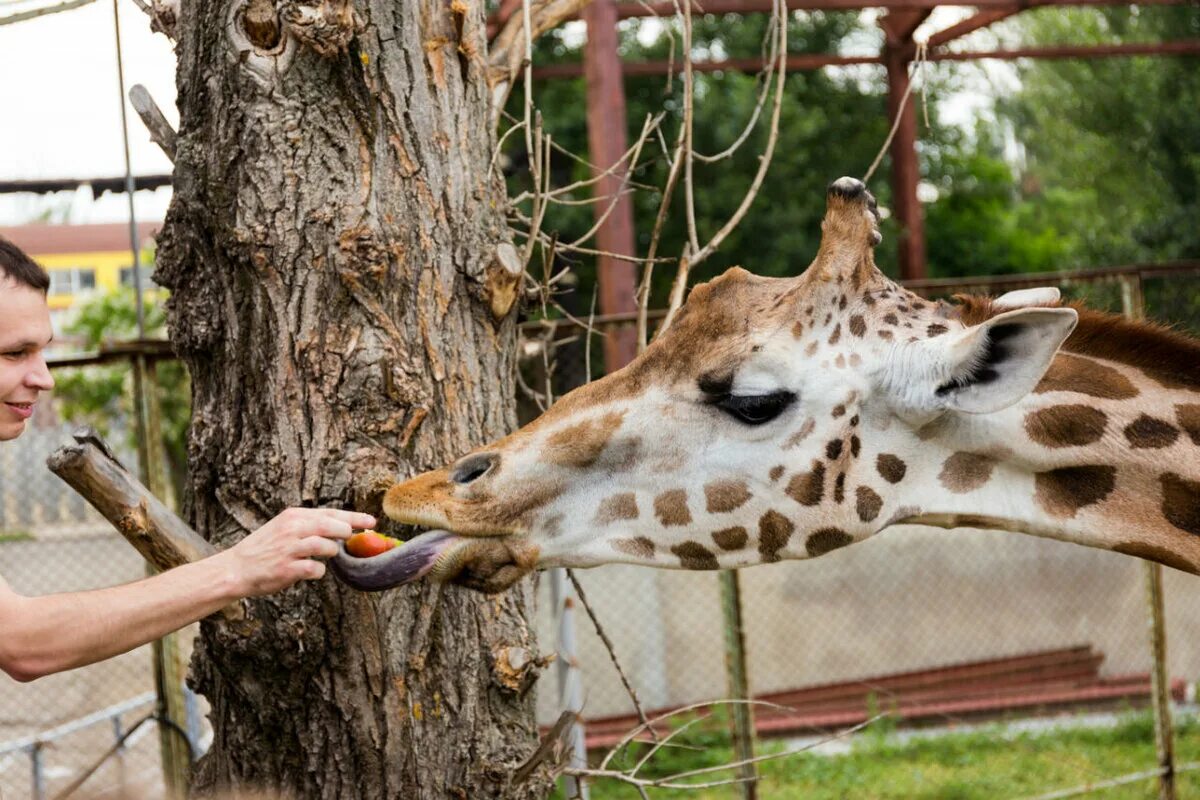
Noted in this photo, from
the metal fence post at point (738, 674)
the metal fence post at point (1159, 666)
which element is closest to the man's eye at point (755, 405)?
the metal fence post at point (738, 674)

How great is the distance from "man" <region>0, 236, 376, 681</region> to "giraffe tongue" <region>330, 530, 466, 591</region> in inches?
1.6

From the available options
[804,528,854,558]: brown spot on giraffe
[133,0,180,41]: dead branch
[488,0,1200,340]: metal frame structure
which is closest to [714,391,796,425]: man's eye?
[804,528,854,558]: brown spot on giraffe

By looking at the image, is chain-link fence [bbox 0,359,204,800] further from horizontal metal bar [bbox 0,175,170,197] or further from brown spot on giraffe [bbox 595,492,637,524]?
brown spot on giraffe [bbox 595,492,637,524]

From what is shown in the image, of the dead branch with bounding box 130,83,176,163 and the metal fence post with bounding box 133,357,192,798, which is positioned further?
the metal fence post with bounding box 133,357,192,798

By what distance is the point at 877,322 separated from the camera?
262 centimetres

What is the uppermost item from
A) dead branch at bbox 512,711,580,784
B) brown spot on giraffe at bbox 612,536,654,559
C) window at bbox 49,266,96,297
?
window at bbox 49,266,96,297

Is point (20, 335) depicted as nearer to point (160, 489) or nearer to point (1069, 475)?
point (1069, 475)

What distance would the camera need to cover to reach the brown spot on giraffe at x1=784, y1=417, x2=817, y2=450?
8.42ft

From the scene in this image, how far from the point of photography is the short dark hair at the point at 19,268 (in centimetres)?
237

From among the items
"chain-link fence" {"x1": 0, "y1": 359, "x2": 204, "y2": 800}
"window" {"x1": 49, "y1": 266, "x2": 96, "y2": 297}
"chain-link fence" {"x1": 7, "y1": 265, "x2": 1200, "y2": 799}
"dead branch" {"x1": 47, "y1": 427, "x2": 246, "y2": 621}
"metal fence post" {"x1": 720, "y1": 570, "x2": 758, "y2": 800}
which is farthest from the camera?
"window" {"x1": 49, "y1": 266, "x2": 96, "y2": 297}

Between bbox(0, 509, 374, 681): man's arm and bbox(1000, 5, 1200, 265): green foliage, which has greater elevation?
bbox(1000, 5, 1200, 265): green foliage

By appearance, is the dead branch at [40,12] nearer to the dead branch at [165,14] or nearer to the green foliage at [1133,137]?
the dead branch at [165,14]

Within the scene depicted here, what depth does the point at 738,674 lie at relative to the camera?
5.57 meters

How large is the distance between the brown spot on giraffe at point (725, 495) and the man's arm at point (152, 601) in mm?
745
